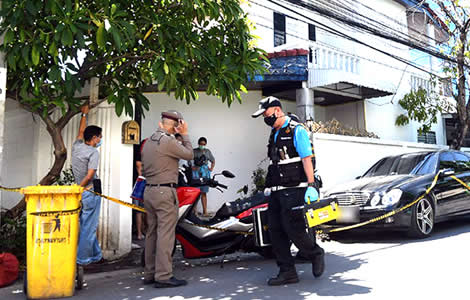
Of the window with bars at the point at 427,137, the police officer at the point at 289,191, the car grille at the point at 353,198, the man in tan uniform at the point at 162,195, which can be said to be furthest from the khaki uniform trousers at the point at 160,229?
the window with bars at the point at 427,137

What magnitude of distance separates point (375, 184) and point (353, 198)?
19.4 inches

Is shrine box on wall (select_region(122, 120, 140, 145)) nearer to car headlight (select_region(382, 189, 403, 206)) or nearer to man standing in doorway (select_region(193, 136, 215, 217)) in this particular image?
man standing in doorway (select_region(193, 136, 215, 217))

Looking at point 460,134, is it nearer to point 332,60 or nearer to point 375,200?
point 332,60

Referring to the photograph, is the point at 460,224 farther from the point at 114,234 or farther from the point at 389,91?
the point at 114,234

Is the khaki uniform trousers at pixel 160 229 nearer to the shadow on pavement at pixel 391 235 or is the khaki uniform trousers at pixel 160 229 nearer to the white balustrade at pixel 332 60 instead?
the shadow on pavement at pixel 391 235

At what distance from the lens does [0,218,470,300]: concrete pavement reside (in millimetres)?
3605

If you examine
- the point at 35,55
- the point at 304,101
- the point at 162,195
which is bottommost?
the point at 162,195

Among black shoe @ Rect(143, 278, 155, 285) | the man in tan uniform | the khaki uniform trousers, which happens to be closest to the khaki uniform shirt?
the man in tan uniform

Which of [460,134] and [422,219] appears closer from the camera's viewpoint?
[422,219]

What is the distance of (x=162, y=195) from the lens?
401 cm

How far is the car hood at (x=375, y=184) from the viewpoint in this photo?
243 inches

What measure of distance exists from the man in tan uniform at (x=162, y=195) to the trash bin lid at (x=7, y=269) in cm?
136

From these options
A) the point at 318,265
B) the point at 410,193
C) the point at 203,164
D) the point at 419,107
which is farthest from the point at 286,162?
the point at 419,107

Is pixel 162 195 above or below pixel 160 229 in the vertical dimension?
above
